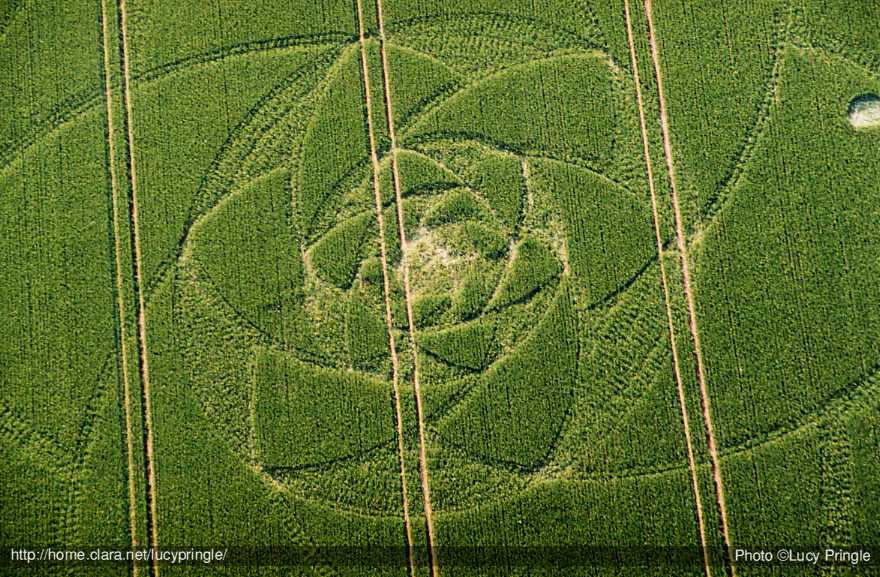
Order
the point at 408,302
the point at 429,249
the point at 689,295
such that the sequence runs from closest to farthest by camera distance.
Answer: the point at 689,295 → the point at 408,302 → the point at 429,249

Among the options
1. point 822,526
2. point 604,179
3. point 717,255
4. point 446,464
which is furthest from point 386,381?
point 822,526

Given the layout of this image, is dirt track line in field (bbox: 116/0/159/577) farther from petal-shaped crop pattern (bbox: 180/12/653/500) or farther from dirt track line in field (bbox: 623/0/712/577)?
dirt track line in field (bbox: 623/0/712/577)

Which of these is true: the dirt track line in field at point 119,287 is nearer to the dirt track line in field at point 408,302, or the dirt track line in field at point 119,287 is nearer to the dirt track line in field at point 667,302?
the dirt track line in field at point 408,302

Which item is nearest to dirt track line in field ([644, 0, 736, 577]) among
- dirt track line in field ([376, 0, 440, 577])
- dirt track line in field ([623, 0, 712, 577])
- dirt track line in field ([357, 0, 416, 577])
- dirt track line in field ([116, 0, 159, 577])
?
dirt track line in field ([623, 0, 712, 577])

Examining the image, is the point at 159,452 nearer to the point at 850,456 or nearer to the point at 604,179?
the point at 604,179

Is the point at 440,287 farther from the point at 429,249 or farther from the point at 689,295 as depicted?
→ the point at 689,295

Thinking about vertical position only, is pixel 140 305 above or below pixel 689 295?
above

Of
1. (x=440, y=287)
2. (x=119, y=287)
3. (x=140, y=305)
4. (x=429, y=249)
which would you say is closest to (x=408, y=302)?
(x=440, y=287)
